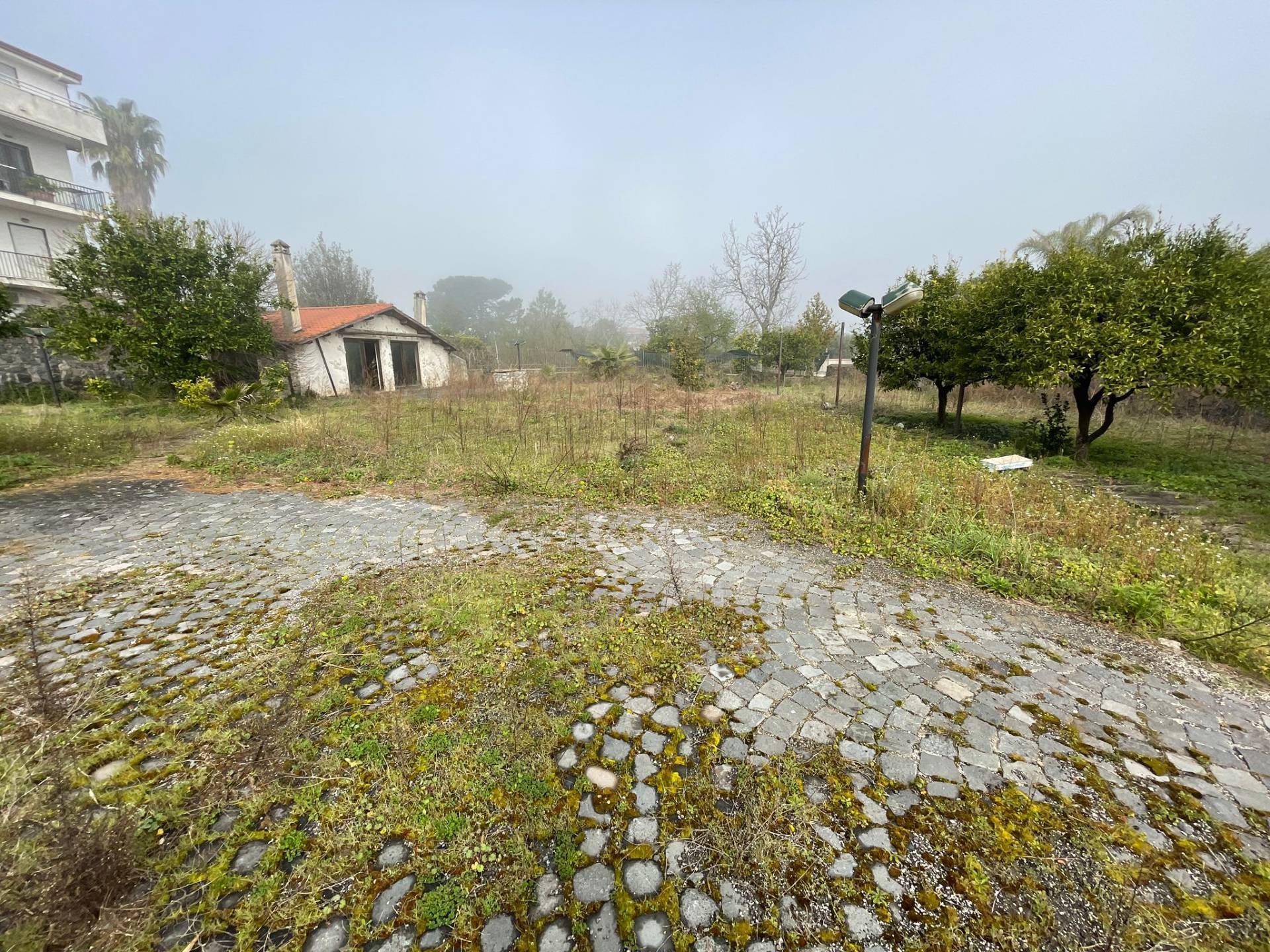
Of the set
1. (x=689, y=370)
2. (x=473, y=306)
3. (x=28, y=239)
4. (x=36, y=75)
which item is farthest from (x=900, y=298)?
(x=473, y=306)

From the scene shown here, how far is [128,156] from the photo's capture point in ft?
95.1

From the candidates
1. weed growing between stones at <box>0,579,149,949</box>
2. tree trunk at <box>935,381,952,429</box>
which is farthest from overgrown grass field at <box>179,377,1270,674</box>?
weed growing between stones at <box>0,579,149,949</box>

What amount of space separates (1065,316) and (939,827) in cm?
936

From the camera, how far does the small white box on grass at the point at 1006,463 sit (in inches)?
276

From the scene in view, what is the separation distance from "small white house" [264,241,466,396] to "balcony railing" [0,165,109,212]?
25.5 feet

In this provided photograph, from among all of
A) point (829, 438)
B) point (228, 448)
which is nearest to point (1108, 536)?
point (829, 438)

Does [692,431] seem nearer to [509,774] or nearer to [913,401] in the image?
[509,774]

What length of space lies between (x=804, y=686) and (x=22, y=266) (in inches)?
1052

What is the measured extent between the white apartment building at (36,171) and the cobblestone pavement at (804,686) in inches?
770

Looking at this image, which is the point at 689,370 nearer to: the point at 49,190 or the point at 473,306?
the point at 49,190

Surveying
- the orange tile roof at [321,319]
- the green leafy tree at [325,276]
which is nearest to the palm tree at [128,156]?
the green leafy tree at [325,276]

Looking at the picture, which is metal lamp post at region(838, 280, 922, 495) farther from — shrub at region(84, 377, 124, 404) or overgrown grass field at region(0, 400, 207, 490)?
shrub at region(84, 377, 124, 404)

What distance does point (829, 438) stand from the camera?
904 cm

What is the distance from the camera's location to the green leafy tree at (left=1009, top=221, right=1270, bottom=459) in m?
6.60
